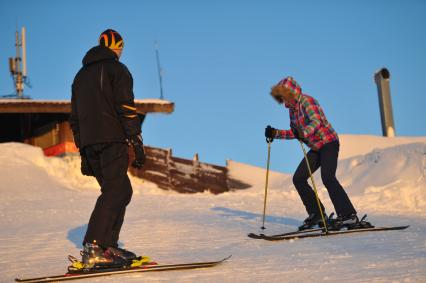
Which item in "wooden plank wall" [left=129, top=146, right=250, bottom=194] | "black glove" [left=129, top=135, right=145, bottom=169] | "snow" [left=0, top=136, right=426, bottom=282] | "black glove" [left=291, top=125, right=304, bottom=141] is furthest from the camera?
"wooden plank wall" [left=129, top=146, right=250, bottom=194]

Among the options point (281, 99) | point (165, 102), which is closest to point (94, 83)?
point (281, 99)

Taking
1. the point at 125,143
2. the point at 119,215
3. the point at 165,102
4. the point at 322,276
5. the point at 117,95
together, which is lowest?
the point at 322,276

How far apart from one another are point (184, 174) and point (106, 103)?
1826 cm

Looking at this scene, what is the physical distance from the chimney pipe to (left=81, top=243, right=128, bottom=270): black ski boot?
71.4ft

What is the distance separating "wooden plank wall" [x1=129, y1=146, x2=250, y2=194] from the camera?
2431 centimetres

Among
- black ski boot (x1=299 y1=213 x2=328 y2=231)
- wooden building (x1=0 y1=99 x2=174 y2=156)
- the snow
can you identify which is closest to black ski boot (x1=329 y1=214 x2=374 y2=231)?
black ski boot (x1=299 y1=213 x2=328 y2=231)

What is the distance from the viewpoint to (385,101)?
27.4 metres

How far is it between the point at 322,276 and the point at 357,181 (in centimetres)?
1299

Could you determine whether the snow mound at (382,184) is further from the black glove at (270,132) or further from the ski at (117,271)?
the ski at (117,271)

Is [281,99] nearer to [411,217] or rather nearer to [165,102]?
[411,217]

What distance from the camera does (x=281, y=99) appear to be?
920 cm

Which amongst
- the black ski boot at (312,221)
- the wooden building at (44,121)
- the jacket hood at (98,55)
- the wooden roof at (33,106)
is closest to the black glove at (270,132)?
the black ski boot at (312,221)

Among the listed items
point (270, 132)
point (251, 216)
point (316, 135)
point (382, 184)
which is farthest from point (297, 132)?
point (382, 184)

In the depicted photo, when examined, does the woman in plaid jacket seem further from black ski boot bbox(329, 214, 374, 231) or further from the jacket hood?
the jacket hood
